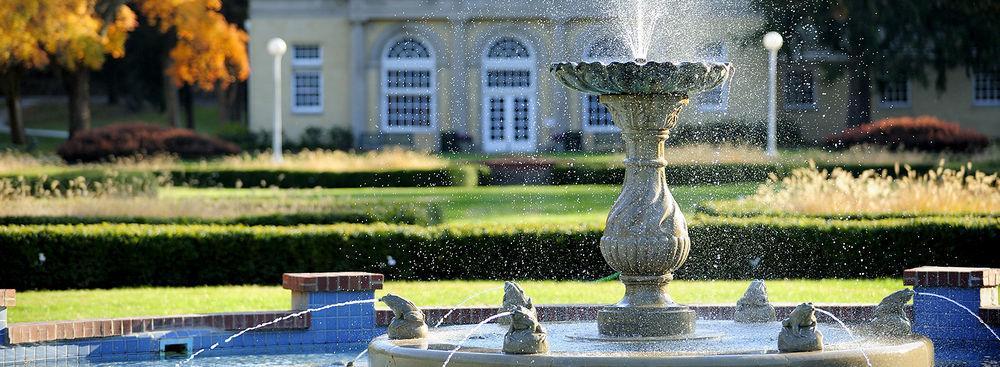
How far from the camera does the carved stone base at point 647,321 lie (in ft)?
25.5

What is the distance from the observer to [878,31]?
118 ft

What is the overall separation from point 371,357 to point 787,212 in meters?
Answer: 8.71

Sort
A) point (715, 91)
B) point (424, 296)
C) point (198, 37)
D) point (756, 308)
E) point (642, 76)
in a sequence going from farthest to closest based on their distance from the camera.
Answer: point (198, 37), point (715, 91), point (424, 296), point (756, 308), point (642, 76)

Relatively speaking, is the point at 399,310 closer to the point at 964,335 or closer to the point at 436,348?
the point at 436,348

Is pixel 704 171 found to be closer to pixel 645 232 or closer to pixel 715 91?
pixel 715 91

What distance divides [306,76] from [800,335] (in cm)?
3398

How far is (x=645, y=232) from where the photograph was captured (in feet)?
25.2

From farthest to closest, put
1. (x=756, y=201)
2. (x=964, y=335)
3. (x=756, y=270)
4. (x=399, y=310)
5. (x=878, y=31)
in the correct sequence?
(x=878, y=31)
(x=756, y=201)
(x=756, y=270)
(x=964, y=335)
(x=399, y=310)

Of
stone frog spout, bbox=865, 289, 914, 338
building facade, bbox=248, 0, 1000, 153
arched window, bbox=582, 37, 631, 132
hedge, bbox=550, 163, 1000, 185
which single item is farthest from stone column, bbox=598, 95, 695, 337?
Result: arched window, bbox=582, 37, 631, 132

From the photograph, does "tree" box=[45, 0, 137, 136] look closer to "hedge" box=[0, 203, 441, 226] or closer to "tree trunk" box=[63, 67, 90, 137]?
"tree trunk" box=[63, 67, 90, 137]

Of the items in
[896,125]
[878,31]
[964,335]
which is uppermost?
[878,31]

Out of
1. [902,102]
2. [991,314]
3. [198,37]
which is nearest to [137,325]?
[991,314]

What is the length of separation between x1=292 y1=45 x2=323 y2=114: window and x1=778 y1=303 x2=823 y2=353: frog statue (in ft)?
110

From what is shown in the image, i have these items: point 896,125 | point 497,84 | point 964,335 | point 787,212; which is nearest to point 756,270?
point 787,212
